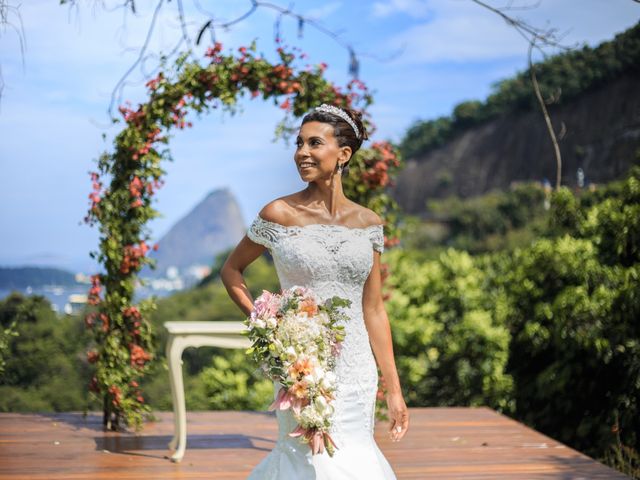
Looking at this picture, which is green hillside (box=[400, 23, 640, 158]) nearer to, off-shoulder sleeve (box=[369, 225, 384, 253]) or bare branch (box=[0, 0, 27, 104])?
off-shoulder sleeve (box=[369, 225, 384, 253])

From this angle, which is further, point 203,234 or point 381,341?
point 203,234

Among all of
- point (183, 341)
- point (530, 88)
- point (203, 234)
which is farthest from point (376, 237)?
point (530, 88)

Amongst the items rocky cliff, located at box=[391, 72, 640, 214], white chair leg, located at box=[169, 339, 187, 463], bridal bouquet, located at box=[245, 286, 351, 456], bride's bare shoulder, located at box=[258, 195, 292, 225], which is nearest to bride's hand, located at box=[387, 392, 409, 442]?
bridal bouquet, located at box=[245, 286, 351, 456]

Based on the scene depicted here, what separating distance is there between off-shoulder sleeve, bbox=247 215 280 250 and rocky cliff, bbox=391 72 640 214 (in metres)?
17.0

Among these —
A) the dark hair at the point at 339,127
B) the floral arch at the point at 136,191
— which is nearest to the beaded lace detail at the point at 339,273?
the dark hair at the point at 339,127

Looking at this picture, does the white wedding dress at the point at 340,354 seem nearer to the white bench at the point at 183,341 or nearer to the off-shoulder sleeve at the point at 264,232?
the off-shoulder sleeve at the point at 264,232

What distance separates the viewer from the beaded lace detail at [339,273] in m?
2.94

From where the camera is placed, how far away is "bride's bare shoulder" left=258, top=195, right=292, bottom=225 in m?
3.00

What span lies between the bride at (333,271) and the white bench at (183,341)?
1.90 meters

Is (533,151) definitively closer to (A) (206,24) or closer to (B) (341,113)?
(A) (206,24)

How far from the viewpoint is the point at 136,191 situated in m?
5.46

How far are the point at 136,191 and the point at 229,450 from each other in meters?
1.64

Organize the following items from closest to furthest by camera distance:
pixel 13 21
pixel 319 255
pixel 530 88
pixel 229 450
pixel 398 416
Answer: pixel 319 255
pixel 398 416
pixel 13 21
pixel 229 450
pixel 530 88

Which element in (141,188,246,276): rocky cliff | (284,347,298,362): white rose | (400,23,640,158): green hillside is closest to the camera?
(284,347,298,362): white rose
